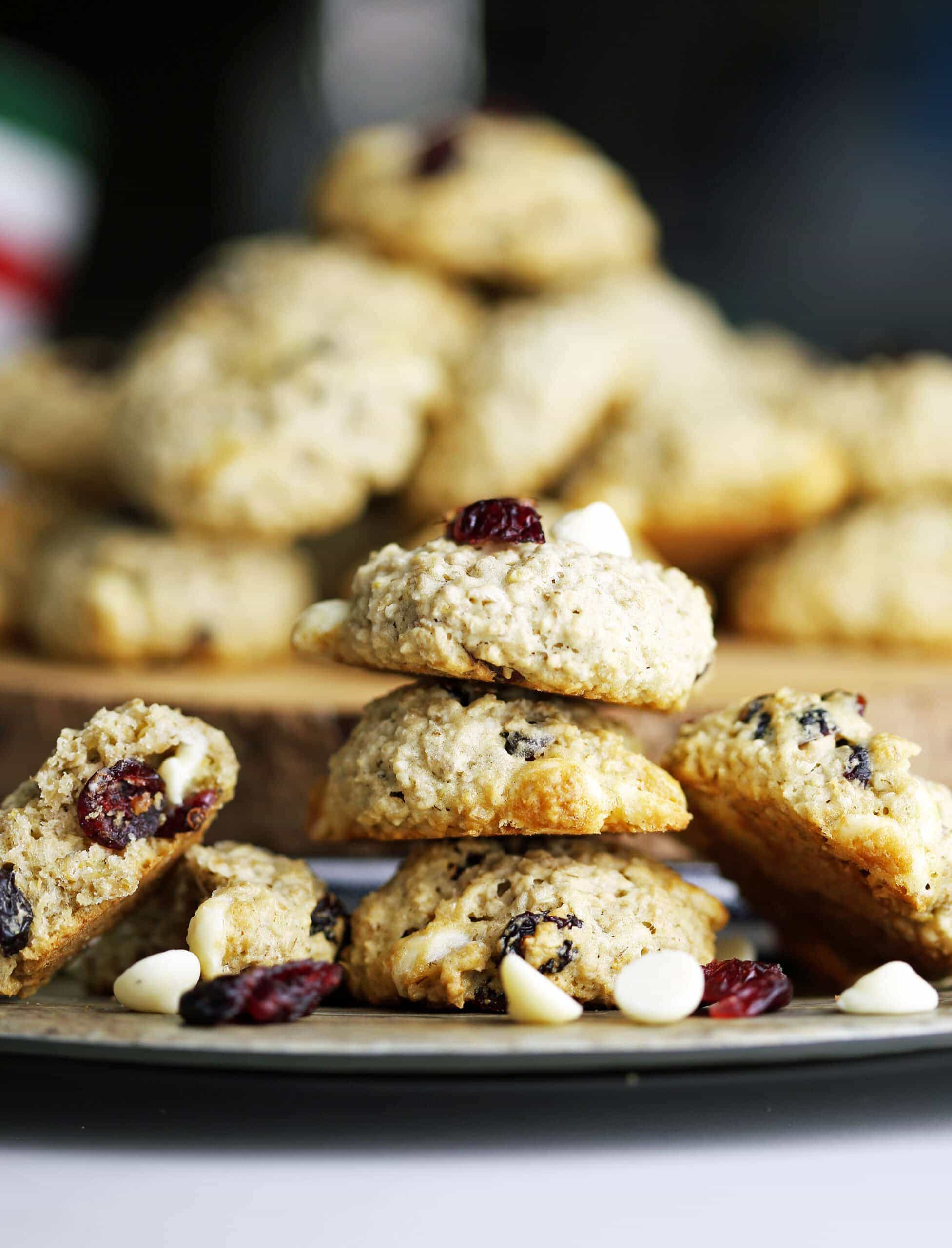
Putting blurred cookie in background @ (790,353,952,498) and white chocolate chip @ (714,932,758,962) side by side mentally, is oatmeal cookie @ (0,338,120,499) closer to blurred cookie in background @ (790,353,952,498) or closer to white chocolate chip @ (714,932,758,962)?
blurred cookie in background @ (790,353,952,498)

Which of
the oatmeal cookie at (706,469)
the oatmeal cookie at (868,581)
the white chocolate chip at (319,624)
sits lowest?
the white chocolate chip at (319,624)

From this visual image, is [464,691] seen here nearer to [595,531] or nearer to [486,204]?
[595,531]

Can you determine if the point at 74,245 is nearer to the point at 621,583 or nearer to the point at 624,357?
the point at 624,357

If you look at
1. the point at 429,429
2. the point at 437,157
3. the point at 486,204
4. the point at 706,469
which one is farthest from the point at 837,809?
the point at 437,157

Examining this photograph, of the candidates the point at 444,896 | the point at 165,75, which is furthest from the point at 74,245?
the point at 444,896

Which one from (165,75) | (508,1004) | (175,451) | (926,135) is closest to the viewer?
(508,1004)

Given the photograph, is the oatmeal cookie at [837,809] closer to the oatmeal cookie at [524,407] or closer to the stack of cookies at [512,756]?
the stack of cookies at [512,756]

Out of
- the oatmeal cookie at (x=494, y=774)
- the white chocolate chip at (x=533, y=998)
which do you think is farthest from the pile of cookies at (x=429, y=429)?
the white chocolate chip at (x=533, y=998)
